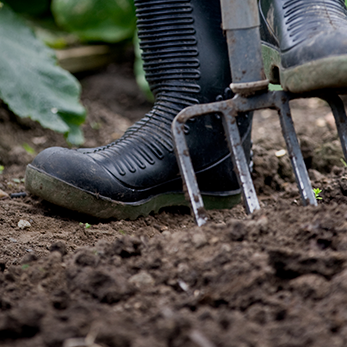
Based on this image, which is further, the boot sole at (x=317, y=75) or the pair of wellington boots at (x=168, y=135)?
the pair of wellington boots at (x=168, y=135)

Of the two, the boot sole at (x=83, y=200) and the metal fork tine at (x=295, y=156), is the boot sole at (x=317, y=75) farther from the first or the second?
the boot sole at (x=83, y=200)

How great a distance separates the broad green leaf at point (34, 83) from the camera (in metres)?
2.08

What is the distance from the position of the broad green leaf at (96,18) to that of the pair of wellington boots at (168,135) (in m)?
2.03

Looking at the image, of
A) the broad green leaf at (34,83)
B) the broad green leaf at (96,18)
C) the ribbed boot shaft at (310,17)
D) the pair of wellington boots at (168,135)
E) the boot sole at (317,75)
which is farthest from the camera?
the broad green leaf at (96,18)

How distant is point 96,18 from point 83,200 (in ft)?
8.10

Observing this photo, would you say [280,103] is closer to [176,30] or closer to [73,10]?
[176,30]

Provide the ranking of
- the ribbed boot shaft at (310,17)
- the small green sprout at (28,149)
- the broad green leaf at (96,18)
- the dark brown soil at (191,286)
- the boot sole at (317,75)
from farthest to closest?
the broad green leaf at (96,18) → the small green sprout at (28,149) → the ribbed boot shaft at (310,17) → the boot sole at (317,75) → the dark brown soil at (191,286)

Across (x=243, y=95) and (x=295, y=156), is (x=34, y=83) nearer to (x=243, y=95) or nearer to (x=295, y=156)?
(x=243, y=95)

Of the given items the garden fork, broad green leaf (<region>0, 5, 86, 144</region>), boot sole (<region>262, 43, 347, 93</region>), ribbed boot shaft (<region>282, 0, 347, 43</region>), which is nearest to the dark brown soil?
the garden fork

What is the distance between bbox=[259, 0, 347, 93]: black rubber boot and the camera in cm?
112

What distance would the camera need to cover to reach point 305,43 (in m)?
1.17

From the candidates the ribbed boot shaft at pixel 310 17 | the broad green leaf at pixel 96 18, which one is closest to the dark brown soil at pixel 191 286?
the ribbed boot shaft at pixel 310 17

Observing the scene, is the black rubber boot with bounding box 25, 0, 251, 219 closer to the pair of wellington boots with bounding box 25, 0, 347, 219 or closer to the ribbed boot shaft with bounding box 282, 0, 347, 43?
the pair of wellington boots with bounding box 25, 0, 347, 219

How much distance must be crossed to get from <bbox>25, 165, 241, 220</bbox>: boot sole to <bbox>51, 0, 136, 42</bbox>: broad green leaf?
2.28 meters
